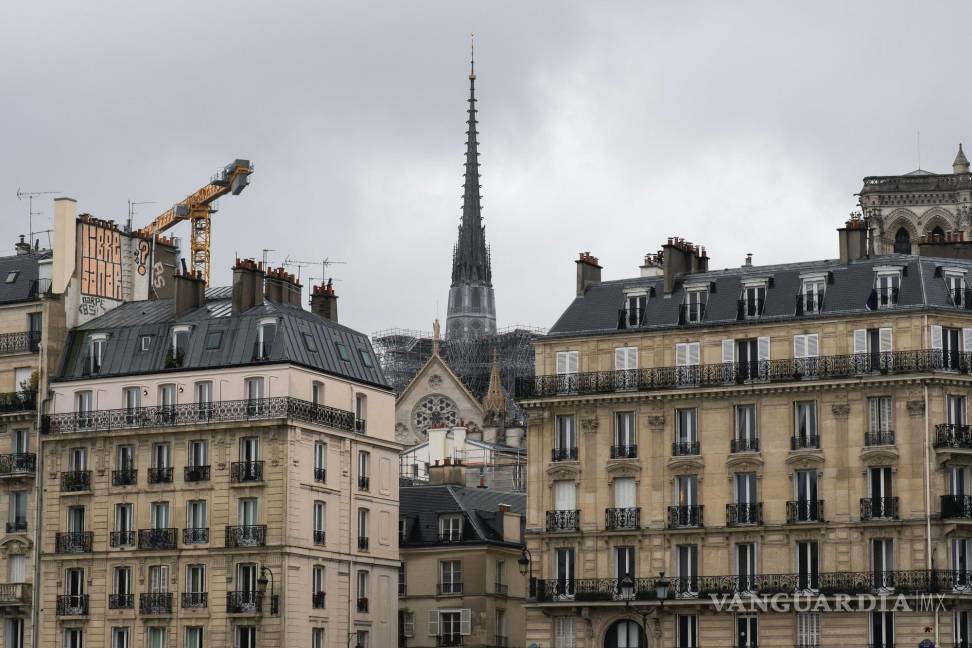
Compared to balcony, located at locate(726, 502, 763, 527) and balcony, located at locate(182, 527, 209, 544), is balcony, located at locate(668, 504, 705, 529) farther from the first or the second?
balcony, located at locate(182, 527, 209, 544)

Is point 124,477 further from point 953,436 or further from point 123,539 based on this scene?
point 953,436

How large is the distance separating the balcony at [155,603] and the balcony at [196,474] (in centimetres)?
418

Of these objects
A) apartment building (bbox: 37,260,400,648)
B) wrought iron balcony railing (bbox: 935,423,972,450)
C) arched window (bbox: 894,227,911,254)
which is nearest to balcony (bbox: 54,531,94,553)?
apartment building (bbox: 37,260,400,648)

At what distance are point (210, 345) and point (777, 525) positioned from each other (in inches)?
884

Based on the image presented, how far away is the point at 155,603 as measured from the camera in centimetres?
8481

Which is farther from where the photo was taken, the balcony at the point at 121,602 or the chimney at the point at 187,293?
the chimney at the point at 187,293

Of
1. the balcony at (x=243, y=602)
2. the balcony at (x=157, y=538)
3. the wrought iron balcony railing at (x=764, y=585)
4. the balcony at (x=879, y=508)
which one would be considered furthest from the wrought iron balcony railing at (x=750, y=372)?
the balcony at (x=157, y=538)

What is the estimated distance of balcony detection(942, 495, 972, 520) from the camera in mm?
76194

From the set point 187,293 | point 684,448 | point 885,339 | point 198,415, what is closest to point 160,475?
point 198,415

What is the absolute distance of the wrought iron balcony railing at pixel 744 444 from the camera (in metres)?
79.7

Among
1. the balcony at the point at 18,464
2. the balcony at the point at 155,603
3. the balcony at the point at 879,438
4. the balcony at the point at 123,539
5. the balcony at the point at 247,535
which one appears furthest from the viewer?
the balcony at the point at 18,464

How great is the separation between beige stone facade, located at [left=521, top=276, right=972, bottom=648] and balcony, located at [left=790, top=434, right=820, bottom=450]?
0.07 m

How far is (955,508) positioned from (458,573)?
2381cm

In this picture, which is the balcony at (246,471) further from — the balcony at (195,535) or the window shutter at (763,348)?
the window shutter at (763,348)
